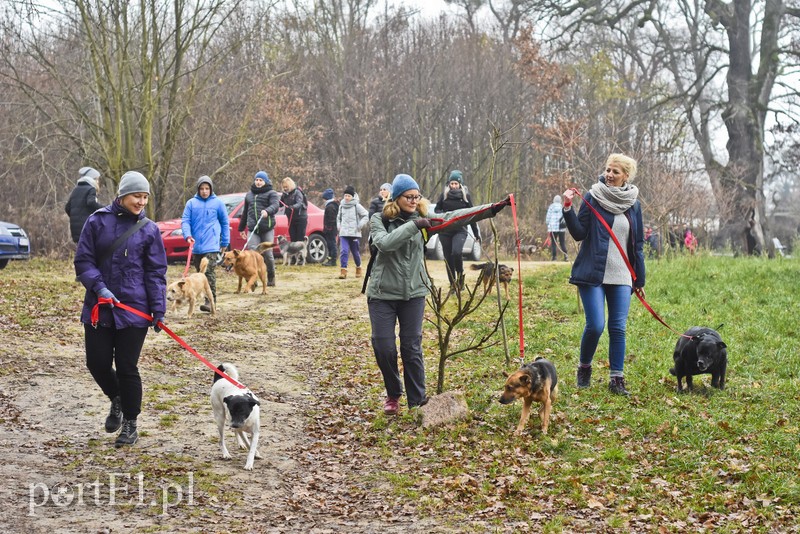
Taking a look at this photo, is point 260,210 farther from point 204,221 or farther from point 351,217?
point 204,221

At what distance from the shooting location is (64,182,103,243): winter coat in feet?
46.3

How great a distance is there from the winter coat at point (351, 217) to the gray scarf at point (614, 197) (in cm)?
984

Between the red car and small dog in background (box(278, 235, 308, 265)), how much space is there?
6.7 inches

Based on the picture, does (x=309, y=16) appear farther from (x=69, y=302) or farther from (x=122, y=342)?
(x=122, y=342)

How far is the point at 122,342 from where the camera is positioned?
6.42m

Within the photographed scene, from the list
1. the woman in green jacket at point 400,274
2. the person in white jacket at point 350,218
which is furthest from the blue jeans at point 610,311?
the person in white jacket at point 350,218

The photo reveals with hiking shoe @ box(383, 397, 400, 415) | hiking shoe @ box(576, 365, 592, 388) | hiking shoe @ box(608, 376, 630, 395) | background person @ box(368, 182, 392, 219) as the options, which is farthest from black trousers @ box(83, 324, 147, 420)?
background person @ box(368, 182, 392, 219)

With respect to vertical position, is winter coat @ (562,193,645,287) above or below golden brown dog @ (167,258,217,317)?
above

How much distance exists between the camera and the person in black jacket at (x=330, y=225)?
69.4ft

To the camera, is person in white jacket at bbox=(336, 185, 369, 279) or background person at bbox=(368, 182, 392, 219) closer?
background person at bbox=(368, 182, 392, 219)

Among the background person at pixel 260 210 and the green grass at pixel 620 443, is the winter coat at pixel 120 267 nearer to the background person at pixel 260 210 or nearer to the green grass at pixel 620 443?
the green grass at pixel 620 443

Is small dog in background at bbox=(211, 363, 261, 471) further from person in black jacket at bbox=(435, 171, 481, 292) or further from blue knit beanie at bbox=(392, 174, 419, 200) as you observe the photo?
person in black jacket at bbox=(435, 171, 481, 292)

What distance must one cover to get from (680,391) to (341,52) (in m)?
28.4

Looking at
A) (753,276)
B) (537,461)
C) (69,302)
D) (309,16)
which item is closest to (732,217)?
(753,276)
